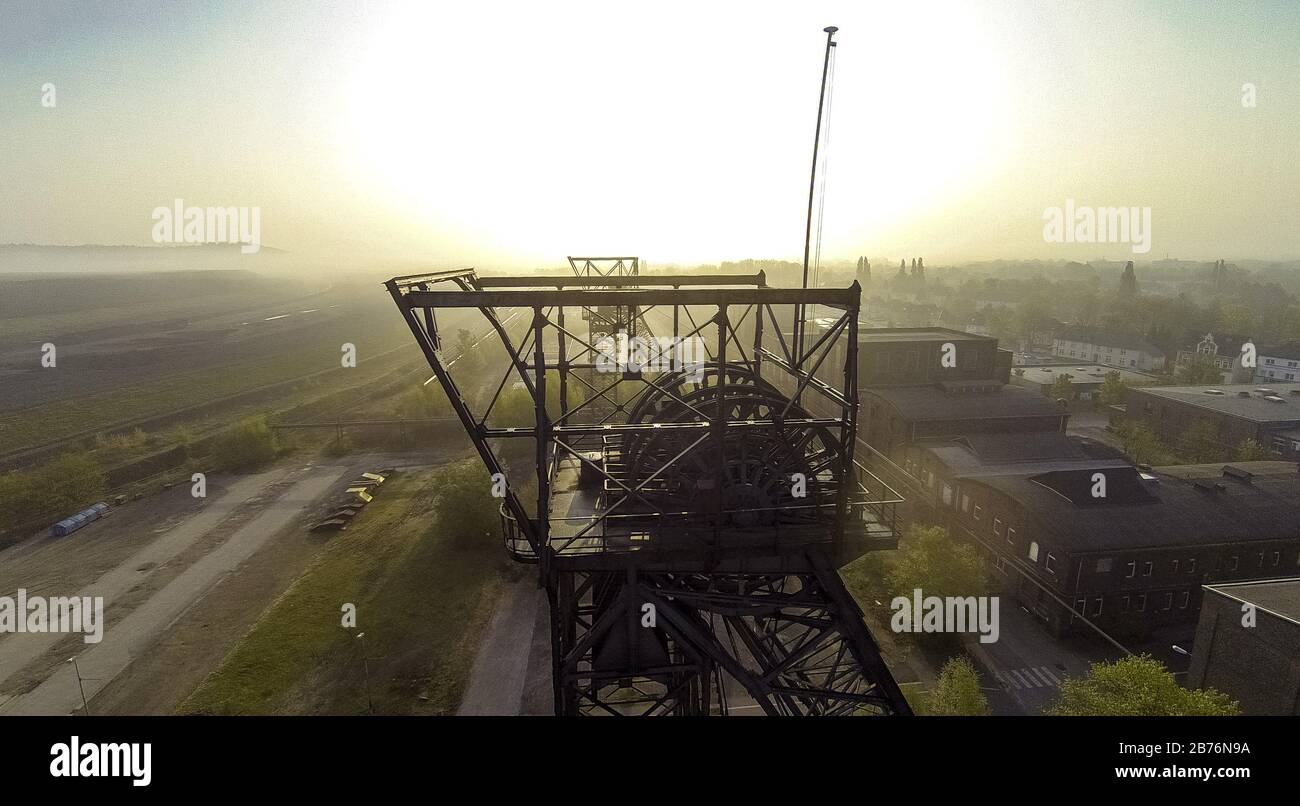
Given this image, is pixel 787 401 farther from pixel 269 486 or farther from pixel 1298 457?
pixel 1298 457

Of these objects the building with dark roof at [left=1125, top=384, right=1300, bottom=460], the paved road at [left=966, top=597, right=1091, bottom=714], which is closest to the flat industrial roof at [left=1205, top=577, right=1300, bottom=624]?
the paved road at [left=966, top=597, right=1091, bottom=714]

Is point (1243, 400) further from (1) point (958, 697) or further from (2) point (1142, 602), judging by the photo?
(1) point (958, 697)

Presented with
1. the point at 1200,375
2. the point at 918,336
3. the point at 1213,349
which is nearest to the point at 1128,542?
the point at 918,336

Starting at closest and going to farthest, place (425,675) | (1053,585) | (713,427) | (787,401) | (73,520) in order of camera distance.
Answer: (713,427)
(787,401)
(425,675)
(1053,585)
(73,520)

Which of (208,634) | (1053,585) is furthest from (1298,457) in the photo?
(208,634)
